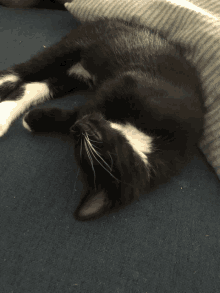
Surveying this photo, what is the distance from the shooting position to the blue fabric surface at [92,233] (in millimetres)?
502

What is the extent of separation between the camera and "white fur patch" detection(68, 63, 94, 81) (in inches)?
Answer: 38.3

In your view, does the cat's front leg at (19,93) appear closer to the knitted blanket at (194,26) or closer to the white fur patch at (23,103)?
the white fur patch at (23,103)

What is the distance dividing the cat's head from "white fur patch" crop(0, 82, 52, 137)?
0.28 m

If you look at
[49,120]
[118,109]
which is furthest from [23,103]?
Answer: [118,109]

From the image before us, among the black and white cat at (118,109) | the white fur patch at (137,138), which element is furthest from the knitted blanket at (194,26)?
the white fur patch at (137,138)

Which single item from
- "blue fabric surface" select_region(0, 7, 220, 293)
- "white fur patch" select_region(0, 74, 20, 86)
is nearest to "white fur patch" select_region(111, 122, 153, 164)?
"blue fabric surface" select_region(0, 7, 220, 293)

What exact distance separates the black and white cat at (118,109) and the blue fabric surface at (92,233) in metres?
0.05

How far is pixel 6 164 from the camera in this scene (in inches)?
25.6

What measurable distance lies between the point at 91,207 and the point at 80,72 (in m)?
0.67

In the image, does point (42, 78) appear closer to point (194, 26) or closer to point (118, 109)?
point (118, 109)

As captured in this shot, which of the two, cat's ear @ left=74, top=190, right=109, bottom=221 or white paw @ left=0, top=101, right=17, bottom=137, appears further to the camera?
white paw @ left=0, top=101, right=17, bottom=137

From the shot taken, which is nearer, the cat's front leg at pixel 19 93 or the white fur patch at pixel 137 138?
the white fur patch at pixel 137 138

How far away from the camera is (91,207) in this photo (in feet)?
1.88

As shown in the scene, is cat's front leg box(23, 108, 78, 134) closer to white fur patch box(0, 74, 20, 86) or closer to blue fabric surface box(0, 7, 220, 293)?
blue fabric surface box(0, 7, 220, 293)
